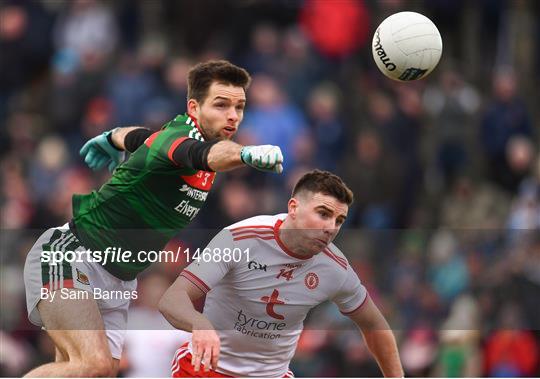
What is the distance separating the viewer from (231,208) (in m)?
13.8

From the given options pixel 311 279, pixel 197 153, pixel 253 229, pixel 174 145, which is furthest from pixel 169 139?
pixel 311 279

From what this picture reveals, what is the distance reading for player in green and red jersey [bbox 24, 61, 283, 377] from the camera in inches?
327

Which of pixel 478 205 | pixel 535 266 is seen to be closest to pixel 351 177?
pixel 478 205

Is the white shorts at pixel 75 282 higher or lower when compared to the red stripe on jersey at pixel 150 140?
lower

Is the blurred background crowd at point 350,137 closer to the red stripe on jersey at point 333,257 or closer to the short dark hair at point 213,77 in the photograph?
the red stripe on jersey at point 333,257

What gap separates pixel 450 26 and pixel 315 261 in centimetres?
850

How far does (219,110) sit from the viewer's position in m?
8.62

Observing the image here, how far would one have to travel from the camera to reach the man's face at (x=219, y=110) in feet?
28.1

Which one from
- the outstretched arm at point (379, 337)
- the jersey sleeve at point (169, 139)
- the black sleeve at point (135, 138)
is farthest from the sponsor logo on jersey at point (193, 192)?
the outstretched arm at point (379, 337)

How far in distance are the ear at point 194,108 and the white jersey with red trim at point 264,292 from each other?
808 millimetres

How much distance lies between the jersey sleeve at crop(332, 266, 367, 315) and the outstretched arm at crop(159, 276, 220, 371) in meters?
1.04

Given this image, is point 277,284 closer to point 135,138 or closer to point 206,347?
point 206,347

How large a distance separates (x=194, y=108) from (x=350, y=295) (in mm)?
1667

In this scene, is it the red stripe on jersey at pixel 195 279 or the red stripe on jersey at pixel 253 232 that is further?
the red stripe on jersey at pixel 253 232
